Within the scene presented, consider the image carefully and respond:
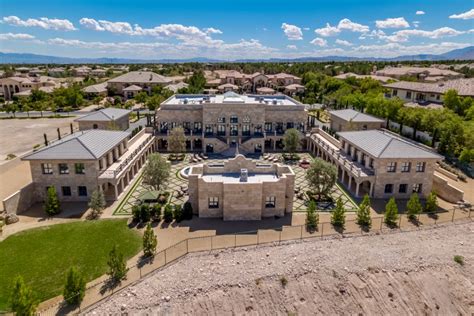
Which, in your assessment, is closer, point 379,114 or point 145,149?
point 145,149

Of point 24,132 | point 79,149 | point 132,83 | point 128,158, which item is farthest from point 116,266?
point 132,83

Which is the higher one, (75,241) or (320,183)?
(320,183)

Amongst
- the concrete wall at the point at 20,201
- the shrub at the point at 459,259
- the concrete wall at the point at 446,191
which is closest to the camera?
the shrub at the point at 459,259

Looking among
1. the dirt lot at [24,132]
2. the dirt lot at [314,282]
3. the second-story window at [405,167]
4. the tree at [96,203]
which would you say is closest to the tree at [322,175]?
the second-story window at [405,167]

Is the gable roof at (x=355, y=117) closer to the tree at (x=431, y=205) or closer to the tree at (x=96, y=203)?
the tree at (x=431, y=205)

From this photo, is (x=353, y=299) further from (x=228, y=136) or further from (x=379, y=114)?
(x=379, y=114)

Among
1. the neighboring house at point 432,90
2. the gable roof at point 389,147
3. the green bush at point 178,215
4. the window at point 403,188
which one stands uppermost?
the neighboring house at point 432,90

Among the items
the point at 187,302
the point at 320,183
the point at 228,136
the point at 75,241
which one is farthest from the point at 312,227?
the point at 228,136
